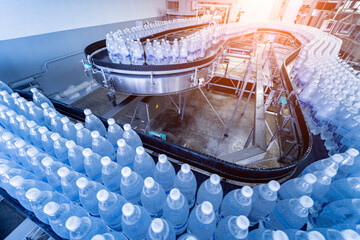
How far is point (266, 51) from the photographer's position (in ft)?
14.1

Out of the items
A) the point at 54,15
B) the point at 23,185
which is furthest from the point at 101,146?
the point at 54,15

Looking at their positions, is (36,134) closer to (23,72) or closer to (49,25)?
(23,72)

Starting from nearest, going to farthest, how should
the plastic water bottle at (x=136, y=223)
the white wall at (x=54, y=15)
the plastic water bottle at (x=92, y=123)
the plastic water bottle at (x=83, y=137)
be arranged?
the plastic water bottle at (x=136, y=223), the plastic water bottle at (x=83, y=137), the plastic water bottle at (x=92, y=123), the white wall at (x=54, y=15)

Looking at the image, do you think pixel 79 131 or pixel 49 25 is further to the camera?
pixel 49 25

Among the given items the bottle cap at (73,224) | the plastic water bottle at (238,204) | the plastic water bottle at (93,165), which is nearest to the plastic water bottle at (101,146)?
the plastic water bottle at (93,165)

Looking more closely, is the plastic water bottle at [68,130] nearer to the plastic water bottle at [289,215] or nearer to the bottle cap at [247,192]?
the bottle cap at [247,192]

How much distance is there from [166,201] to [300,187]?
590mm

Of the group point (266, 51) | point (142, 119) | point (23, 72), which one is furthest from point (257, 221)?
point (266, 51)

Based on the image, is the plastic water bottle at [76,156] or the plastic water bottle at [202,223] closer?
the plastic water bottle at [202,223]

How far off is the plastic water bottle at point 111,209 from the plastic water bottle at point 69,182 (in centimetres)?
23

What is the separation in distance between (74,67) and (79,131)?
11.9 ft

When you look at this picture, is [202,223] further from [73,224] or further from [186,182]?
[73,224]

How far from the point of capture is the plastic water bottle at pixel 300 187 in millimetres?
591

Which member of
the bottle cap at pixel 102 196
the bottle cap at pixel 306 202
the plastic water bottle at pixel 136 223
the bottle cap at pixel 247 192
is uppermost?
the bottle cap at pixel 306 202
